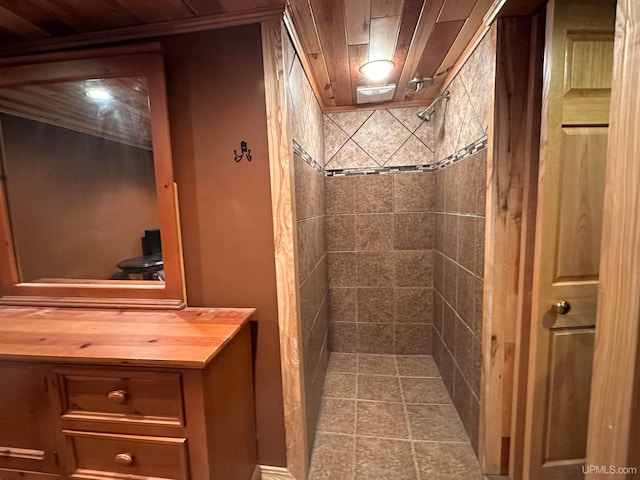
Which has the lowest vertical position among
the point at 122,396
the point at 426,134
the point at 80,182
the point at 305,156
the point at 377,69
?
the point at 122,396

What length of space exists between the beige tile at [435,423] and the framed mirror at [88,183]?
1.55 m

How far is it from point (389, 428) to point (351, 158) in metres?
Answer: 1.93

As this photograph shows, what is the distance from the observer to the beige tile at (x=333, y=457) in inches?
56.6

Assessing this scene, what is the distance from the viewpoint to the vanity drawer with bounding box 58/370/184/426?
37.6 inches

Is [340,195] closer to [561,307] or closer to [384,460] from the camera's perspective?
[561,307]

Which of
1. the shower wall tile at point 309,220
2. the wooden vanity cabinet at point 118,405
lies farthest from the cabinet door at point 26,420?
the shower wall tile at point 309,220

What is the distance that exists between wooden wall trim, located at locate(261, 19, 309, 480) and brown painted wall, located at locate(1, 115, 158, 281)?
0.71 metres

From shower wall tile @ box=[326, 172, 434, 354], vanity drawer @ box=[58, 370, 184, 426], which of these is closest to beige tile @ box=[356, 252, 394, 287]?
shower wall tile @ box=[326, 172, 434, 354]

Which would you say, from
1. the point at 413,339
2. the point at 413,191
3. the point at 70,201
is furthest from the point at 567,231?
the point at 70,201

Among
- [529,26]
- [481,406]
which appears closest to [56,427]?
[481,406]

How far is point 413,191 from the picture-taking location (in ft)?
7.63

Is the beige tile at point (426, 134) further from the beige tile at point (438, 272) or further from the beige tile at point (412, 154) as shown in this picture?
the beige tile at point (438, 272)

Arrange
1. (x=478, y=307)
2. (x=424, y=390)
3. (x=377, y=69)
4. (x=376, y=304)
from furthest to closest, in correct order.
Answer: (x=376, y=304)
(x=424, y=390)
(x=377, y=69)
(x=478, y=307)

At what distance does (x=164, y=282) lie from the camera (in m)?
1.33
